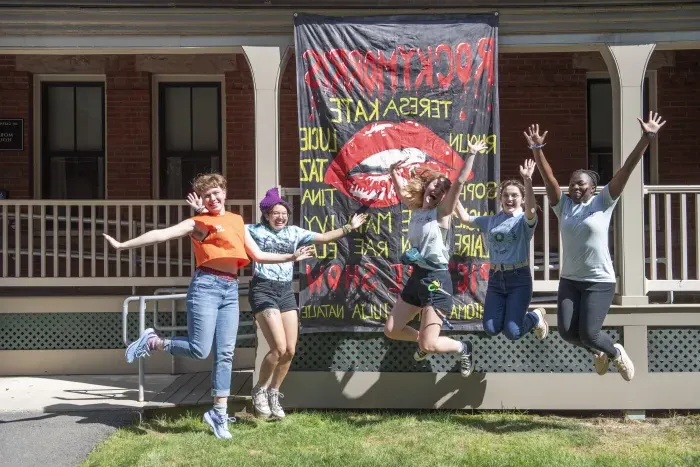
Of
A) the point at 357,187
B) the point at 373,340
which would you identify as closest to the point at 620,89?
the point at 357,187

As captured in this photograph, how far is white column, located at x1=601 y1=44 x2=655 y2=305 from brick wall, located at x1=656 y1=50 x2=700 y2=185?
3412 millimetres

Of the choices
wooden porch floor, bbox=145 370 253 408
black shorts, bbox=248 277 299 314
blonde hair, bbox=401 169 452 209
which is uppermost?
blonde hair, bbox=401 169 452 209

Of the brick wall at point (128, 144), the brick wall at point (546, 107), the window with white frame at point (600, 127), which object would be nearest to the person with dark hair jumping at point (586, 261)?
the brick wall at point (546, 107)

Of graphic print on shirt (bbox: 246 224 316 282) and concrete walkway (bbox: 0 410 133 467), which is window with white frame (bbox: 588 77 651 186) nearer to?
graphic print on shirt (bbox: 246 224 316 282)

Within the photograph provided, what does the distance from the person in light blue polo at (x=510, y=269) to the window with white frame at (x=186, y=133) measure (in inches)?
210

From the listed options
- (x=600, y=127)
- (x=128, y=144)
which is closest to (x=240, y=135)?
(x=128, y=144)

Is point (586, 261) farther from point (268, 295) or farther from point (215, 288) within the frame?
point (215, 288)

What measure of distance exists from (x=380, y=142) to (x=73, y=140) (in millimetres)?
5550

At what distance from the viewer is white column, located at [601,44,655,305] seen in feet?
23.9

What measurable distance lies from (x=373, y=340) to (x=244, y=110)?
15.0 ft

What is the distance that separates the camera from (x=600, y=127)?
10.7 metres

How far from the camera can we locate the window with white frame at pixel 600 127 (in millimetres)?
10672

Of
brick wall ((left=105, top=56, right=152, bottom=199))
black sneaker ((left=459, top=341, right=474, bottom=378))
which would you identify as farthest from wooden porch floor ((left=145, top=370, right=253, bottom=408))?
brick wall ((left=105, top=56, right=152, bottom=199))

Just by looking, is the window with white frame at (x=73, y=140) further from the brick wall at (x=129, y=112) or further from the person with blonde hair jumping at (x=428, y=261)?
the person with blonde hair jumping at (x=428, y=261)
